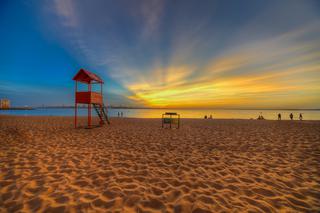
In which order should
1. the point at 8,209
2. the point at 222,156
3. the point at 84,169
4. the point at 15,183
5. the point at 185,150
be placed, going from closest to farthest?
1. the point at 8,209
2. the point at 15,183
3. the point at 84,169
4. the point at 222,156
5. the point at 185,150

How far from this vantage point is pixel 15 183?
3590 mm

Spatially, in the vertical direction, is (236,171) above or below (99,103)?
below

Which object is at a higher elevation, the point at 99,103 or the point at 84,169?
the point at 99,103

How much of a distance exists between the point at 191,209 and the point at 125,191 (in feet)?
4.92

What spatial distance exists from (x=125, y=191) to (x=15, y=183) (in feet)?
9.01

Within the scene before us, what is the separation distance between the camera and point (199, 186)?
11.9 feet

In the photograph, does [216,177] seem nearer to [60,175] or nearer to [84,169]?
[84,169]

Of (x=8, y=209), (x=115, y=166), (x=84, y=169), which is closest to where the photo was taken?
(x=8, y=209)

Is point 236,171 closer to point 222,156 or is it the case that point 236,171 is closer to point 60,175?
point 222,156

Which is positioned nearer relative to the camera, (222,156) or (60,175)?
(60,175)

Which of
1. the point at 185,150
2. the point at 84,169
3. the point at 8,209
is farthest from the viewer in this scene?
the point at 185,150

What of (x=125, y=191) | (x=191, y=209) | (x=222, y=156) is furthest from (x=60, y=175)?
(x=222, y=156)

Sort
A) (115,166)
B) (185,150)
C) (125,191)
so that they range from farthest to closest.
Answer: (185,150)
(115,166)
(125,191)

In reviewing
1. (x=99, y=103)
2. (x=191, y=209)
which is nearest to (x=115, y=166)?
(x=191, y=209)
